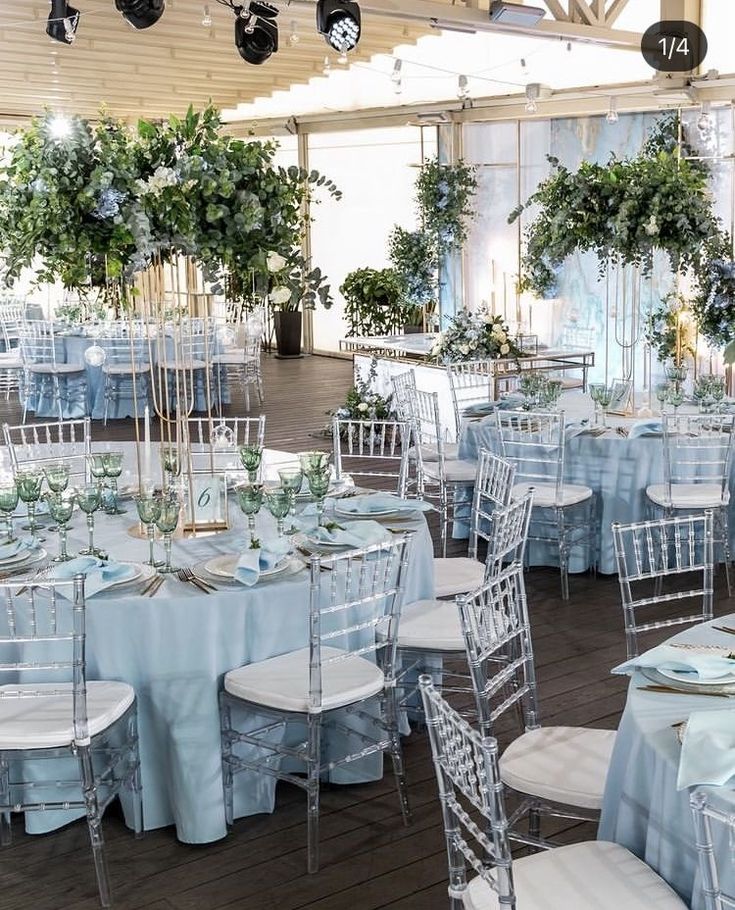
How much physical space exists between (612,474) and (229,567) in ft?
10.0

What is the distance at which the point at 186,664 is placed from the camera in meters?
3.65

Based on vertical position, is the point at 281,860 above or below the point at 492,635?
below

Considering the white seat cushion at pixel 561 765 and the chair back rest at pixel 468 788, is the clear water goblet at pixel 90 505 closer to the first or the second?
the white seat cushion at pixel 561 765

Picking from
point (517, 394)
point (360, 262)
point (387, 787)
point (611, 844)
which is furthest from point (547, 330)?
point (611, 844)

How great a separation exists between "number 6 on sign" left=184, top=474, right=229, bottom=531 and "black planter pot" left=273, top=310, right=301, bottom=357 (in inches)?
466

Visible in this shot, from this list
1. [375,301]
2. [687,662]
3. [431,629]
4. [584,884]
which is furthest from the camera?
[375,301]

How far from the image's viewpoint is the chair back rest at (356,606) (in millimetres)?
3459

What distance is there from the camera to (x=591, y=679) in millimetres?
4859

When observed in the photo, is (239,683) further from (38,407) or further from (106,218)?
(38,407)

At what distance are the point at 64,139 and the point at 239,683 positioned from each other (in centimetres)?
180

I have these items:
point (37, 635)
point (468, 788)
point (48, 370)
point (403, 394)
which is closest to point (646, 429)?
point (403, 394)

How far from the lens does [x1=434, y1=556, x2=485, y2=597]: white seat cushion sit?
4605mm

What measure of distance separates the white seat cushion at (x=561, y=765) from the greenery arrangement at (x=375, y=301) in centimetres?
1092

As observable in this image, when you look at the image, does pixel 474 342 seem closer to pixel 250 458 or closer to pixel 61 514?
pixel 250 458
